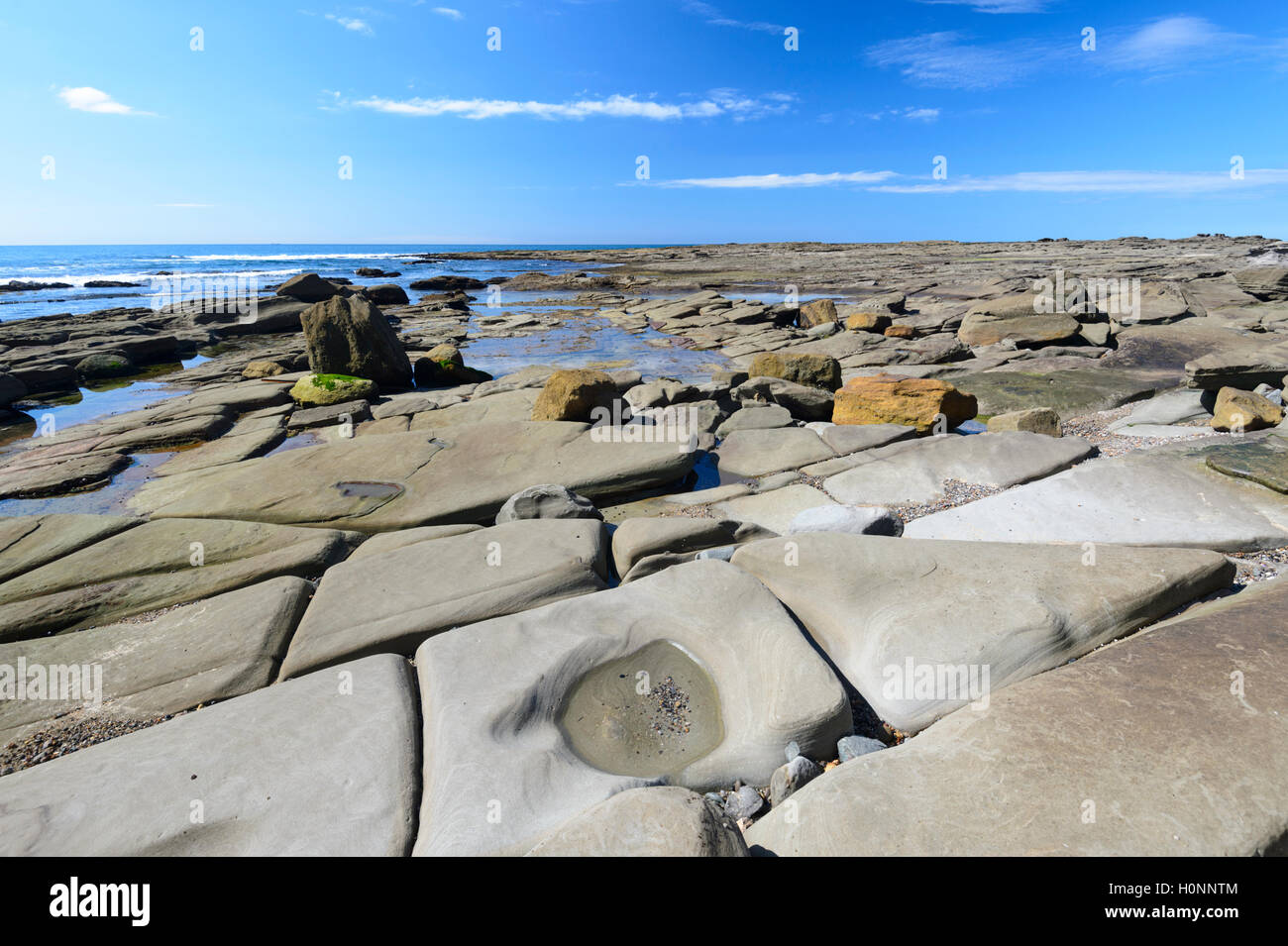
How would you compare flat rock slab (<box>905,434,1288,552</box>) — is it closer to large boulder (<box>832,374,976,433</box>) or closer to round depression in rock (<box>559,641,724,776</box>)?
large boulder (<box>832,374,976,433</box>)

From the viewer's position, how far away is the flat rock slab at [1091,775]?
1798mm

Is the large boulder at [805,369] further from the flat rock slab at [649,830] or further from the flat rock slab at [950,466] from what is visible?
the flat rock slab at [649,830]

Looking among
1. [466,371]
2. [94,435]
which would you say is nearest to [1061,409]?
[466,371]

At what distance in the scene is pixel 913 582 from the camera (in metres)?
3.20

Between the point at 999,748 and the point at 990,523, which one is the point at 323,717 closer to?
the point at 999,748

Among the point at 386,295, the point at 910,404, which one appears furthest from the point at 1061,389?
the point at 386,295

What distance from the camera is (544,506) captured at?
15.3ft

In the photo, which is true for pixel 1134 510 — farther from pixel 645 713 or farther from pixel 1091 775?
pixel 645 713

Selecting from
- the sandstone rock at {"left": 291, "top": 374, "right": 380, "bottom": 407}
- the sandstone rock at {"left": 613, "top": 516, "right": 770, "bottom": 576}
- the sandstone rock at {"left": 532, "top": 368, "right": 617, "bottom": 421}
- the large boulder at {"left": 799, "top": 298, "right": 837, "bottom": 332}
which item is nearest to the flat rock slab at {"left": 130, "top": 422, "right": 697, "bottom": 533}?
the sandstone rock at {"left": 532, "top": 368, "right": 617, "bottom": 421}

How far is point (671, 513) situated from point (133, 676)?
348 centimetres

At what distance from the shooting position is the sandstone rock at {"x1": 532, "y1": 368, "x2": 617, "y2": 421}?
21.8 ft

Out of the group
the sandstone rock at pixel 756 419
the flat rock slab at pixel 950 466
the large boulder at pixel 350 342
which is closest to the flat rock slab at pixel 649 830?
the flat rock slab at pixel 950 466

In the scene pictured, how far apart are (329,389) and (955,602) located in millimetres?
8624

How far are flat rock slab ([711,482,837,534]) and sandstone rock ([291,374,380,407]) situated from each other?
246 inches
